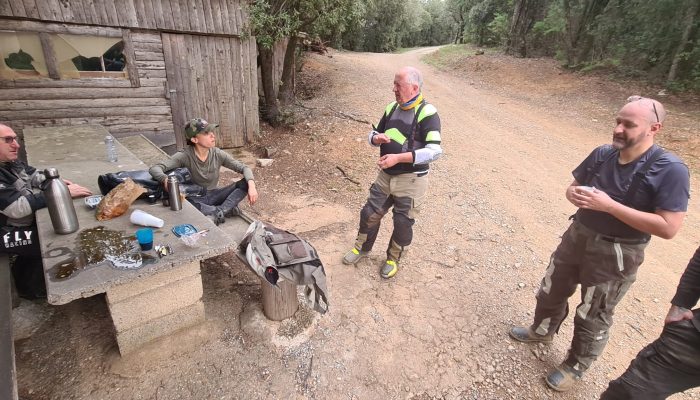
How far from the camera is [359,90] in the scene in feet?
44.1

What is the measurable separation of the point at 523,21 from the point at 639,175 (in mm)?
20992

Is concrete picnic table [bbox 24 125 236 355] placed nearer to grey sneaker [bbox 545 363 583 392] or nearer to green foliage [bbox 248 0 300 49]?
→ grey sneaker [bbox 545 363 583 392]

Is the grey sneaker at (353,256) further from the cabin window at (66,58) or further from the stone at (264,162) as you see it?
the cabin window at (66,58)

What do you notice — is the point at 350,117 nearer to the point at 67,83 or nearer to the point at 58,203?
the point at 67,83

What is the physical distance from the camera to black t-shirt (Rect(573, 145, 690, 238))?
2209mm

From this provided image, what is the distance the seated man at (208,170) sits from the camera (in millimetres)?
3789

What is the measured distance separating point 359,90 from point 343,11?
4549 mm

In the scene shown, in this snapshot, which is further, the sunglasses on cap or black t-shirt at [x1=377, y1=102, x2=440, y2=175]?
black t-shirt at [x1=377, y1=102, x2=440, y2=175]

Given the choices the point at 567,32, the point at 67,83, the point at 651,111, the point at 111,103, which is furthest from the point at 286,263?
the point at 567,32

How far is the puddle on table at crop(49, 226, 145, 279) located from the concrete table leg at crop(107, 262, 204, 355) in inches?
8.3

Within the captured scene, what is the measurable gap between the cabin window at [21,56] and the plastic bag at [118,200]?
5143mm

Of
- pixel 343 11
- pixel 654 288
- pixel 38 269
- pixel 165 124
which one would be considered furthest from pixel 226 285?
pixel 343 11

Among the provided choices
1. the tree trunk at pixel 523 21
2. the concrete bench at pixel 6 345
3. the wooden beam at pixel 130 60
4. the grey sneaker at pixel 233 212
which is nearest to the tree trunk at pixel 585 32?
the tree trunk at pixel 523 21

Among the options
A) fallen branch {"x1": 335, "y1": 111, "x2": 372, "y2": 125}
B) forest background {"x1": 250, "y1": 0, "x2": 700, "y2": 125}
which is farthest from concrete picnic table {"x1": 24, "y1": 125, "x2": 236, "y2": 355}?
fallen branch {"x1": 335, "y1": 111, "x2": 372, "y2": 125}
